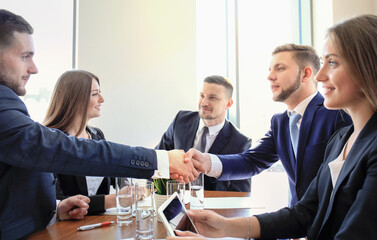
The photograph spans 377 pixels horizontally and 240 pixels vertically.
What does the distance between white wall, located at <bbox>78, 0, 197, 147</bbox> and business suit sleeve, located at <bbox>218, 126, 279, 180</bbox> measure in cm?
161

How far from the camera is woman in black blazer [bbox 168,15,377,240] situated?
1.05 metres

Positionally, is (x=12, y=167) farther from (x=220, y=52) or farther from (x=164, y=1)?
(x=220, y=52)

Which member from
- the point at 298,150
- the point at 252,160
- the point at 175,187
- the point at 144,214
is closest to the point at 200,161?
the point at 252,160

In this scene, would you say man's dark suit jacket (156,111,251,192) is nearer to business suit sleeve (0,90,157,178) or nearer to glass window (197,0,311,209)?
glass window (197,0,311,209)

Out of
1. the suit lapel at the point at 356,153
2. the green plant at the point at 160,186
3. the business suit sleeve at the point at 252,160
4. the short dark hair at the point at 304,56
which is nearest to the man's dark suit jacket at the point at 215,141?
the business suit sleeve at the point at 252,160

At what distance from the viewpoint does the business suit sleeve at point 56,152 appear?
1.32 metres

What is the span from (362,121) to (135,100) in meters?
3.13

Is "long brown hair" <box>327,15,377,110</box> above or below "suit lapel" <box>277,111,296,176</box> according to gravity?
above

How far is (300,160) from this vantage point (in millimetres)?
2096

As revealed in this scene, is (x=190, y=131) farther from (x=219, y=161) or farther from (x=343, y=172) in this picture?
(x=343, y=172)

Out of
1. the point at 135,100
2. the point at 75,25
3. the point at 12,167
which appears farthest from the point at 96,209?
the point at 75,25

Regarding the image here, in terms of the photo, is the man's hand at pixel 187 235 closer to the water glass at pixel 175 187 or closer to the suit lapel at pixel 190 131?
the water glass at pixel 175 187

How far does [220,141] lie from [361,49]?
200 cm

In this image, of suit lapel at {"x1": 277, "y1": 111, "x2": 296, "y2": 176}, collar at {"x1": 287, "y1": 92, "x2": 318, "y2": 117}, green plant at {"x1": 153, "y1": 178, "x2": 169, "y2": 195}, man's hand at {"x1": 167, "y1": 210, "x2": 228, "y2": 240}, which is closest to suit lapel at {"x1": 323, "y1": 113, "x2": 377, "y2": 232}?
man's hand at {"x1": 167, "y1": 210, "x2": 228, "y2": 240}
